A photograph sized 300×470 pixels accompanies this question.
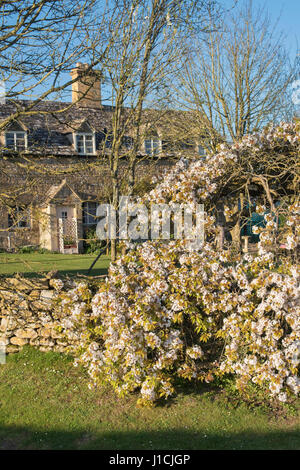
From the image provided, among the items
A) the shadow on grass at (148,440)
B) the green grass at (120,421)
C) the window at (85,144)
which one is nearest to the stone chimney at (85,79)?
the green grass at (120,421)

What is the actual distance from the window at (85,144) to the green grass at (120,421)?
1687 centimetres

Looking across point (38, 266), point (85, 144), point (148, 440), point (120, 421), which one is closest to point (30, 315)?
point (120, 421)

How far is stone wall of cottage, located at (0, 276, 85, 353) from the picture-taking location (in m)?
6.59

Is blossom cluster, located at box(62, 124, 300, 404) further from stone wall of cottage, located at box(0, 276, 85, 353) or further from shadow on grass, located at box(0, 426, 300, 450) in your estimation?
stone wall of cottage, located at box(0, 276, 85, 353)

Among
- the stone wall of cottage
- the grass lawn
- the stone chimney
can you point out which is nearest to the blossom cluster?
the stone wall of cottage

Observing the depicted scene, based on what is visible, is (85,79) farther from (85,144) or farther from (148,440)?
(85,144)

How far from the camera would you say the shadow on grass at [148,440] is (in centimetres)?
430

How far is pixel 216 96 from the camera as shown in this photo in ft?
46.0

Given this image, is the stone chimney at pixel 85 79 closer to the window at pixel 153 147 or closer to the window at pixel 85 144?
the window at pixel 153 147

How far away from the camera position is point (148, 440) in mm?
4430

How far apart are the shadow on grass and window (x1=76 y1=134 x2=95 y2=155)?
1805 centimetres

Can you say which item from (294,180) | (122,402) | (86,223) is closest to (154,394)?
(122,402)

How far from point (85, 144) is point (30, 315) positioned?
52.7 feet
